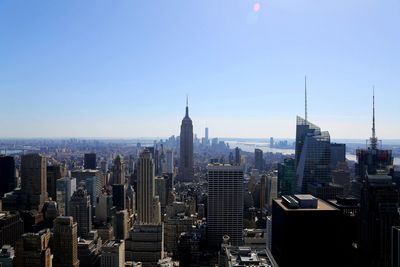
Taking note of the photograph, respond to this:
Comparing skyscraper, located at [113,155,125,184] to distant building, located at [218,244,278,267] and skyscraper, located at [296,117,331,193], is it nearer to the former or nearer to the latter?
skyscraper, located at [296,117,331,193]

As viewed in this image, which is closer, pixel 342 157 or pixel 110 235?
pixel 110 235

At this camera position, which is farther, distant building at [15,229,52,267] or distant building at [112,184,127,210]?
distant building at [112,184,127,210]

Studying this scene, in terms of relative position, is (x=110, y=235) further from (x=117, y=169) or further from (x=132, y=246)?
(x=117, y=169)

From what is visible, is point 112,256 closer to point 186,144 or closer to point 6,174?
point 6,174

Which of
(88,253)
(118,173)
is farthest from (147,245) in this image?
(118,173)

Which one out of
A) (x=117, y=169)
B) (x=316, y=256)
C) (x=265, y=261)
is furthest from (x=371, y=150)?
(x=117, y=169)

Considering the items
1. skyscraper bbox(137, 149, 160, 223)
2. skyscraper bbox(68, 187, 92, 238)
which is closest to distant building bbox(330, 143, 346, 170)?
skyscraper bbox(137, 149, 160, 223)

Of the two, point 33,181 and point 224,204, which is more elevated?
point 33,181
